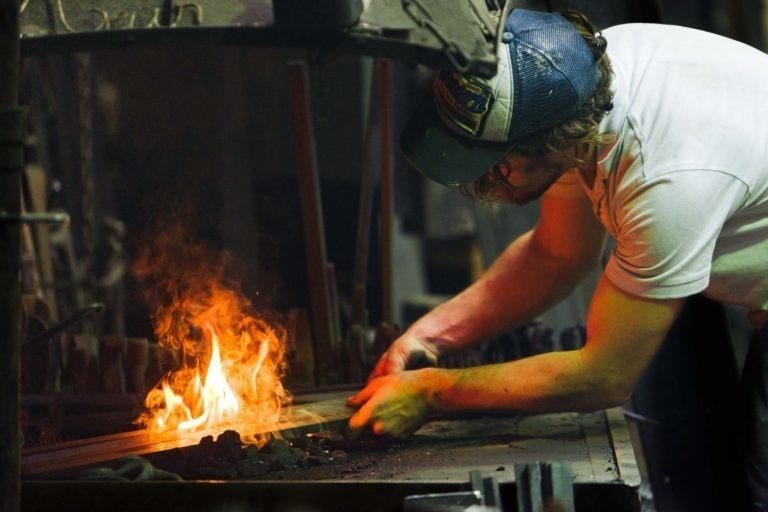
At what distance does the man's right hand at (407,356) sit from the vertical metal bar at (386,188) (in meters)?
1.24

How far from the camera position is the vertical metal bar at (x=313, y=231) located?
16.8 feet

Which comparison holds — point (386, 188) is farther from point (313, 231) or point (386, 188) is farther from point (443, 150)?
point (443, 150)

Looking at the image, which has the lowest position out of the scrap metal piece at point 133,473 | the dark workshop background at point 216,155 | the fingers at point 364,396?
the scrap metal piece at point 133,473

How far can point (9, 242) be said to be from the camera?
2.76m

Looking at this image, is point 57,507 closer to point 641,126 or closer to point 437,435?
point 437,435

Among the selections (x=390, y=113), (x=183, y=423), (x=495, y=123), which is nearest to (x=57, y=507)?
(x=183, y=423)

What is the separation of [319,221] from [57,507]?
7.22ft

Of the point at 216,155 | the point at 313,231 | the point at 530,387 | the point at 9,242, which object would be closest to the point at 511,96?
the point at 530,387

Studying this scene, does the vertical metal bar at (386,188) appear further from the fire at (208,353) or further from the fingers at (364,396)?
the fingers at (364,396)

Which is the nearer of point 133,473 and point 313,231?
point 133,473

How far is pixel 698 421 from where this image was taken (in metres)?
4.88

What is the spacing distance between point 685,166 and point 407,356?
154 centimetres

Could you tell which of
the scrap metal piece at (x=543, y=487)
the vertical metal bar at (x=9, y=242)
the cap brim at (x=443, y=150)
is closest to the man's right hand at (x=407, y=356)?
the cap brim at (x=443, y=150)

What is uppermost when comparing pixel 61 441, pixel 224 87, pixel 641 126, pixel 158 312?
pixel 224 87
